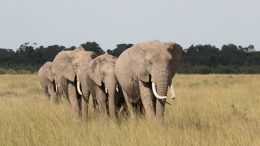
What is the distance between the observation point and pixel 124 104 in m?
8.82

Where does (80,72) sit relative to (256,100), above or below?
above

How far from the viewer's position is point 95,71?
839cm

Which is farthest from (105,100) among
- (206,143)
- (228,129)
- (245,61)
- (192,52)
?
(192,52)

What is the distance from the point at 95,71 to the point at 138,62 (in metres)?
1.10

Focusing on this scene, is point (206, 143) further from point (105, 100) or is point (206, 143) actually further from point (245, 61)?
point (245, 61)

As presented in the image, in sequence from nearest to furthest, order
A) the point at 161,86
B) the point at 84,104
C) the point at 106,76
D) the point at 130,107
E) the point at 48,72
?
the point at 161,86 → the point at 130,107 → the point at 106,76 → the point at 84,104 → the point at 48,72

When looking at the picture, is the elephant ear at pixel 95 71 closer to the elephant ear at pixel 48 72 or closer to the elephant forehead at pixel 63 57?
the elephant forehead at pixel 63 57

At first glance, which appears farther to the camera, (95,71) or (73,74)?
(73,74)

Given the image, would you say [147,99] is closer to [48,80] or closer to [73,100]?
[73,100]

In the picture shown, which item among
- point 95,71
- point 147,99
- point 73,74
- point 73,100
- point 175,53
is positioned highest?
point 175,53

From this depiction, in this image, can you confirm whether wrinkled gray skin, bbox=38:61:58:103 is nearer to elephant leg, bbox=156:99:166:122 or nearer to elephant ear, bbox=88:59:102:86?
elephant ear, bbox=88:59:102:86

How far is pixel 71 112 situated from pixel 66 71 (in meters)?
0.88

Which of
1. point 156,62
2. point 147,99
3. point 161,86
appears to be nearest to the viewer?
point 161,86

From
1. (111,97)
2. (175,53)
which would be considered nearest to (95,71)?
(111,97)
